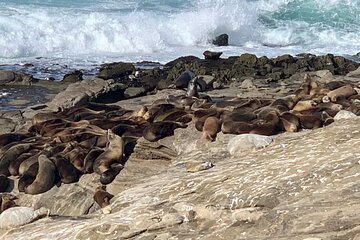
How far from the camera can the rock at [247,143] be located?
7332 mm

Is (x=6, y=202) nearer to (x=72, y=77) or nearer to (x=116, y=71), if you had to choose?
(x=72, y=77)

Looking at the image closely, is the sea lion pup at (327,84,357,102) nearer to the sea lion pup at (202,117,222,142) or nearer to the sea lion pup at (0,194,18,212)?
the sea lion pup at (202,117,222,142)

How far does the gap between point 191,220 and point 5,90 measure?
1351cm

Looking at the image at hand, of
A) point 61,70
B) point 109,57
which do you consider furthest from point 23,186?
point 109,57

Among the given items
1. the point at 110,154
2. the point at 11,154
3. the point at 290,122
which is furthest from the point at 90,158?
the point at 290,122

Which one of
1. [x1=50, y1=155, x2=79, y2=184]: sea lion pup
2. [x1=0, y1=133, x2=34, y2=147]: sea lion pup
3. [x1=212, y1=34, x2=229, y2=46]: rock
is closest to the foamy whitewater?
[x1=212, y1=34, x2=229, y2=46]: rock

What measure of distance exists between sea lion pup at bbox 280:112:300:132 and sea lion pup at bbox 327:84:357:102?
1.54 metres

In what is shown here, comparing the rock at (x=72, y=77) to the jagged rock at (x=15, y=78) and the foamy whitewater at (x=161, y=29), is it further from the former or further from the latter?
the foamy whitewater at (x=161, y=29)

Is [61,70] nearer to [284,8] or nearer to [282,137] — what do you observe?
[282,137]

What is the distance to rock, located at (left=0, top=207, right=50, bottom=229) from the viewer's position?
263 inches

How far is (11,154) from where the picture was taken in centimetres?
921

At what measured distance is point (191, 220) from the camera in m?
5.55

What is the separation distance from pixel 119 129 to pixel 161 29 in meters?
21.9

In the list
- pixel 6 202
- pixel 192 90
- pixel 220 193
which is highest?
pixel 220 193
